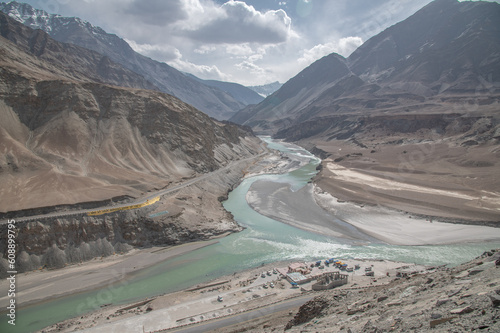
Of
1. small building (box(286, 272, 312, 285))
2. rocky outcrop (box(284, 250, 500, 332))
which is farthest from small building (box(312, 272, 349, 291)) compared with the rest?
rocky outcrop (box(284, 250, 500, 332))

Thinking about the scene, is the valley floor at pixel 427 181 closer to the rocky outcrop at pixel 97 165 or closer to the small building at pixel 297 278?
the rocky outcrop at pixel 97 165

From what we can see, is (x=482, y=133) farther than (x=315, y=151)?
No

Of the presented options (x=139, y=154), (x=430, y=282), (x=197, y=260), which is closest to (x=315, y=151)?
(x=139, y=154)

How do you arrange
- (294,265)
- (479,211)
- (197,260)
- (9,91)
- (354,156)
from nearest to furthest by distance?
(294,265) < (197,260) < (479,211) < (9,91) < (354,156)

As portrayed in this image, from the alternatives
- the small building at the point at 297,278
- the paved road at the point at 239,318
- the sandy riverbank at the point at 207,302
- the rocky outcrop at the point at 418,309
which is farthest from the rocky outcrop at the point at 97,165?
the rocky outcrop at the point at 418,309

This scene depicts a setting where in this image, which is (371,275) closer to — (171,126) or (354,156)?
(171,126)
